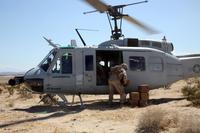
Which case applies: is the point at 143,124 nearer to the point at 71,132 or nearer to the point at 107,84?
the point at 71,132

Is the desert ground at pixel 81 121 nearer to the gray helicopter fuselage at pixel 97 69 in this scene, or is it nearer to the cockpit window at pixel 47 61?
the gray helicopter fuselage at pixel 97 69

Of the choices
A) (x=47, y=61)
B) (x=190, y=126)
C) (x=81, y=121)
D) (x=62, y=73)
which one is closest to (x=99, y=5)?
(x=62, y=73)

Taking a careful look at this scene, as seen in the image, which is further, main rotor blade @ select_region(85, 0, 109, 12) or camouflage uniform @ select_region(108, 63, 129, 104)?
camouflage uniform @ select_region(108, 63, 129, 104)

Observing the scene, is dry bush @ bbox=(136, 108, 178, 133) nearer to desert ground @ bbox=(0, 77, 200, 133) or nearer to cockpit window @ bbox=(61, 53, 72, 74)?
desert ground @ bbox=(0, 77, 200, 133)

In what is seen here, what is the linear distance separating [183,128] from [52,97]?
946cm

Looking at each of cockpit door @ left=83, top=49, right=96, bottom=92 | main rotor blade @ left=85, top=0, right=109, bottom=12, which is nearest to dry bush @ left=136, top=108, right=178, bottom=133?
main rotor blade @ left=85, top=0, right=109, bottom=12

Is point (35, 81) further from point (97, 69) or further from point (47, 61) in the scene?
point (97, 69)

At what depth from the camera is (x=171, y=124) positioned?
905cm

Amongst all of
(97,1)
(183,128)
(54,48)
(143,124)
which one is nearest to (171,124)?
(143,124)

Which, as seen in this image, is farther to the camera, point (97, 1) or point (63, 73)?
point (63, 73)

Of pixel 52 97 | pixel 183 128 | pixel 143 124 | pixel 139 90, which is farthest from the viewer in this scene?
pixel 52 97

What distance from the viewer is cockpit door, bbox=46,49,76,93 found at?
49.0ft

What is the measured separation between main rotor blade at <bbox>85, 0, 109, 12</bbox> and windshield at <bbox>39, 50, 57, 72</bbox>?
3003 millimetres

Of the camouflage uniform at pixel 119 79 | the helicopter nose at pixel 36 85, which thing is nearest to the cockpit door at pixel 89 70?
the camouflage uniform at pixel 119 79
